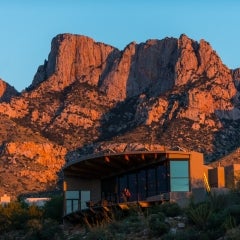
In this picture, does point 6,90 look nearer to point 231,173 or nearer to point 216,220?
point 231,173

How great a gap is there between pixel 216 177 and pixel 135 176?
17.3 feet

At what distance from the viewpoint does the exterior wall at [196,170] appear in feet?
136

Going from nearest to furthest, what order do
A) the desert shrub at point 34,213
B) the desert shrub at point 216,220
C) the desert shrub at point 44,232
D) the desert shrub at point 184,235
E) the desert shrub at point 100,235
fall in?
the desert shrub at point 184,235 < the desert shrub at point 216,220 < the desert shrub at point 100,235 < the desert shrub at point 44,232 < the desert shrub at point 34,213

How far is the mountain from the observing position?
126000 mm

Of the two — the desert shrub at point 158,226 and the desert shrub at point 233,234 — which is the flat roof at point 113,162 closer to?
the desert shrub at point 158,226

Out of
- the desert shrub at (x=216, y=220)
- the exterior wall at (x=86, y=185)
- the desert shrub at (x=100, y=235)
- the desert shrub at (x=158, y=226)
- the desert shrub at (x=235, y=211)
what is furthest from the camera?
the exterior wall at (x=86, y=185)

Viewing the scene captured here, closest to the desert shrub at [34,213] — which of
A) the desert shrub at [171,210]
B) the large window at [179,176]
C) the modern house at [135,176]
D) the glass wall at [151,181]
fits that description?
the modern house at [135,176]

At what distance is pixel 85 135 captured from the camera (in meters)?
144

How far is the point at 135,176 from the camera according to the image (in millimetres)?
45781

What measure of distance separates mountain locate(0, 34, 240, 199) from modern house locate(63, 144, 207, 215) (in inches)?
2351

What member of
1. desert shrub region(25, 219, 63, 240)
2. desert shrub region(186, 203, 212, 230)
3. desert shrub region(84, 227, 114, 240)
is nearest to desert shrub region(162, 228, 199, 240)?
desert shrub region(186, 203, 212, 230)

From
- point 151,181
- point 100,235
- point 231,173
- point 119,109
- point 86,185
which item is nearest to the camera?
point 100,235

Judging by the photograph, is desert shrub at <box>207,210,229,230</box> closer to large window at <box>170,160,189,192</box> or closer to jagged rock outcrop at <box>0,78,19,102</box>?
large window at <box>170,160,189,192</box>

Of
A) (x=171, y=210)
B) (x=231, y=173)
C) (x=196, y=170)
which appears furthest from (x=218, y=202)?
(x=231, y=173)
